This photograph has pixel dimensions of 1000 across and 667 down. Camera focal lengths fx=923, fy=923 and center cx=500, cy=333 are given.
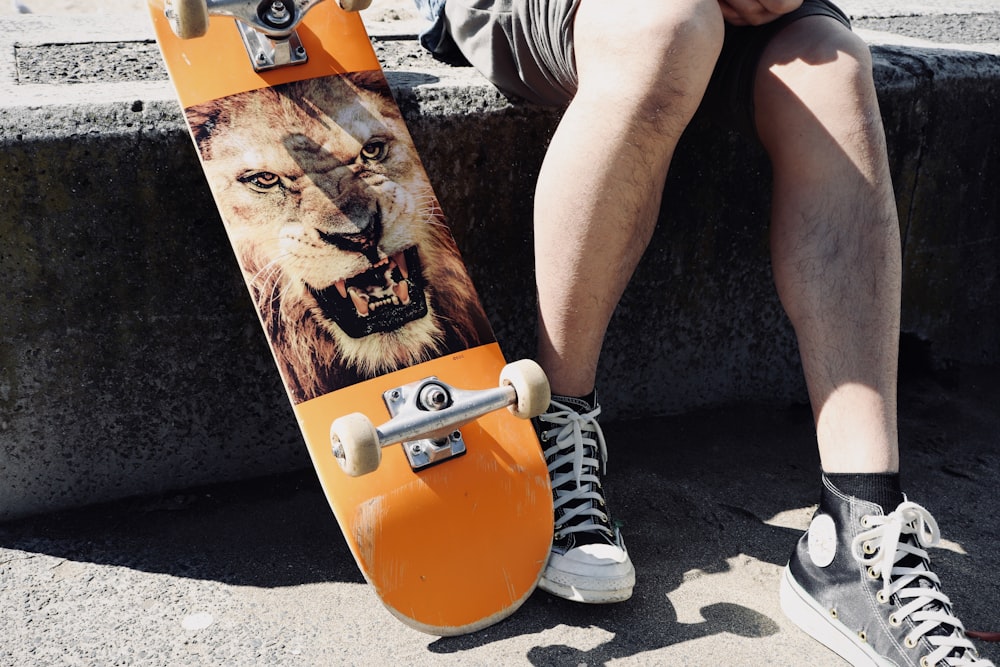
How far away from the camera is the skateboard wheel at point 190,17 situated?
1.47m

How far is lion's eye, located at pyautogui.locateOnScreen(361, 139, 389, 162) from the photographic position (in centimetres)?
169

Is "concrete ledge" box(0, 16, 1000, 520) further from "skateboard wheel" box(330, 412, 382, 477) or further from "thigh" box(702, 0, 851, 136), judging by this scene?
"skateboard wheel" box(330, 412, 382, 477)

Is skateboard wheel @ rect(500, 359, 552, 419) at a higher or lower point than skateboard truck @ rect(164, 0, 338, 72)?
lower

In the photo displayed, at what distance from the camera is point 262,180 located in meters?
1.62

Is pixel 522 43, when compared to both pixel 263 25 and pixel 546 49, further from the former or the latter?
pixel 263 25

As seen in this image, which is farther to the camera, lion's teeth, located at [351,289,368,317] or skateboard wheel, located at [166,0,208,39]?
lion's teeth, located at [351,289,368,317]

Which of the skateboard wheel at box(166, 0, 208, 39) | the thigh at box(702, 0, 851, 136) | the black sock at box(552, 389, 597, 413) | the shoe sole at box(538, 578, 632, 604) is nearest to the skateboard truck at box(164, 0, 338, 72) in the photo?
the skateboard wheel at box(166, 0, 208, 39)

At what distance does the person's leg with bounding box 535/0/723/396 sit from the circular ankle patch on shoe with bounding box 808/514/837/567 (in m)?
Answer: 0.47

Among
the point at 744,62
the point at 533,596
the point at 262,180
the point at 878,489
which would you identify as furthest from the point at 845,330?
the point at 262,180

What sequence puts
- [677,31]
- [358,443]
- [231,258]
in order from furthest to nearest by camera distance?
1. [231,258]
2. [677,31]
3. [358,443]

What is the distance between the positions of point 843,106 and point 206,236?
1142 millimetres

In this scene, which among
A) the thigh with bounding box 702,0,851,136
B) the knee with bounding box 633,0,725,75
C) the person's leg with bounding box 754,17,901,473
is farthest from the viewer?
the thigh with bounding box 702,0,851,136

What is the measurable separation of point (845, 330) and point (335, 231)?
0.88 m

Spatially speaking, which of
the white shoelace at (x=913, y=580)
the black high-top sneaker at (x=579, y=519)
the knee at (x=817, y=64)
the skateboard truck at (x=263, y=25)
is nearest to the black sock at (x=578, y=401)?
the black high-top sneaker at (x=579, y=519)
